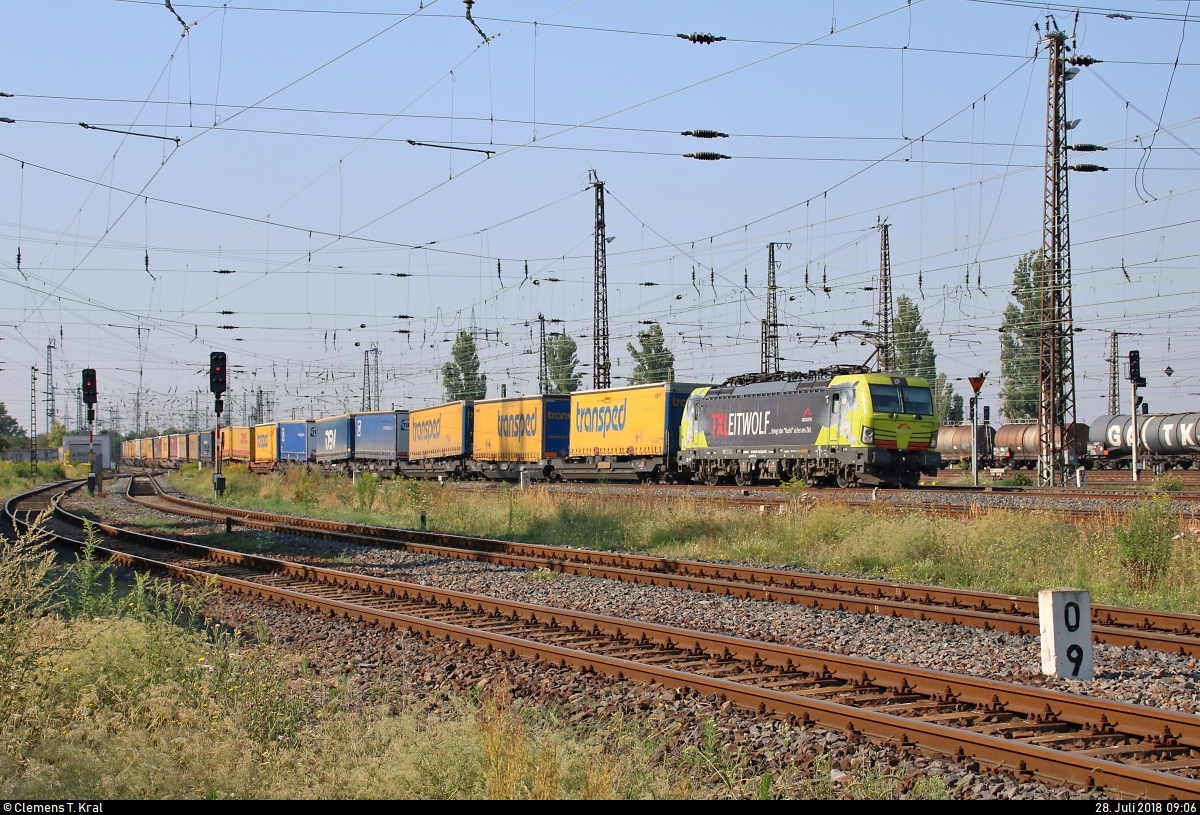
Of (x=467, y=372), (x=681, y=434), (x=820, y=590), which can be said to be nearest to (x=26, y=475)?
(x=467, y=372)

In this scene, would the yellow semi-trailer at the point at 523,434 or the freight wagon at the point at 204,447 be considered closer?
the yellow semi-trailer at the point at 523,434

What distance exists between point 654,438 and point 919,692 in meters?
27.4

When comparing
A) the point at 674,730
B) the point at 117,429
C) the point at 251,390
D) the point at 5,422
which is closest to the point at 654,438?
the point at 674,730

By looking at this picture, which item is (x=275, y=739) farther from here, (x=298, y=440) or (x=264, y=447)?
(x=264, y=447)

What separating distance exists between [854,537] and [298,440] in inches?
1936

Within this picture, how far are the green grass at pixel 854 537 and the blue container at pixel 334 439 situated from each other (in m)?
27.3

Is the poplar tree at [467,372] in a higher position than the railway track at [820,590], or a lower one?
higher

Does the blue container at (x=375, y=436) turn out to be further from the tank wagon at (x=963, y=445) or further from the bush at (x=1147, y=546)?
the bush at (x=1147, y=546)

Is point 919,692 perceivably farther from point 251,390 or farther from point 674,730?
point 251,390

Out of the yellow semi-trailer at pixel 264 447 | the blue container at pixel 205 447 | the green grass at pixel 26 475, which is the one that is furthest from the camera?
the blue container at pixel 205 447

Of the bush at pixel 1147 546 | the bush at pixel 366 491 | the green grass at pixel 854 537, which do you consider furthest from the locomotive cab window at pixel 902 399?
the bush at pixel 366 491

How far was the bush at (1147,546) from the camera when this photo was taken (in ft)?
40.5

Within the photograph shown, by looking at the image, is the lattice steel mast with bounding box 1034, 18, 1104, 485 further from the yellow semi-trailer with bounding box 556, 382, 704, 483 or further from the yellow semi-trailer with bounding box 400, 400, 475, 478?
the yellow semi-trailer with bounding box 400, 400, 475, 478

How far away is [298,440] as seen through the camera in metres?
59.8
